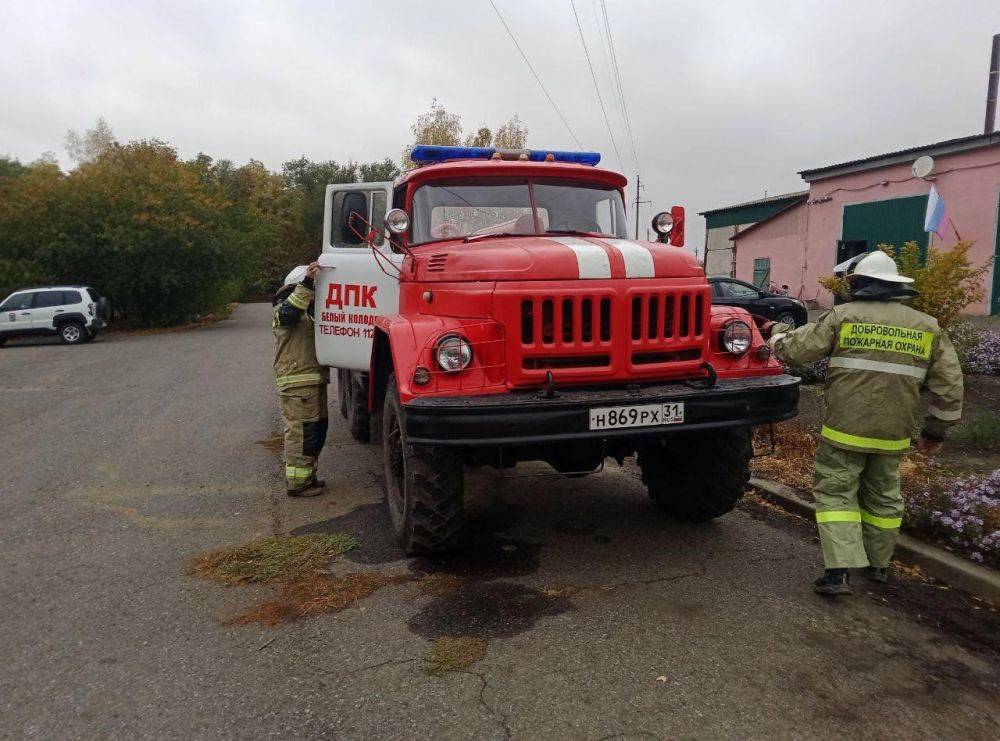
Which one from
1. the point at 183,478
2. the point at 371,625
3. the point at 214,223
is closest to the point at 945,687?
the point at 371,625

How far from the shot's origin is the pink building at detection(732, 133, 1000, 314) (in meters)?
17.6

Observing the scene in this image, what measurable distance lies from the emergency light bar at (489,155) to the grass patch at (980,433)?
400cm

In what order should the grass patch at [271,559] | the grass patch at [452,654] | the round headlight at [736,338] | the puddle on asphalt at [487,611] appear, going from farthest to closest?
1. the round headlight at [736,338]
2. the grass patch at [271,559]
3. the puddle on asphalt at [487,611]
4. the grass patch at [452,654]

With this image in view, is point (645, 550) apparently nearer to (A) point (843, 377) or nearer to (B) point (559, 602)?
(B) point (559, 602)

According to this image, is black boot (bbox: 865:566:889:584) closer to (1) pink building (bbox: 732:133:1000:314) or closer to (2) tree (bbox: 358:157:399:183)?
(1) pink building (bbox: 732:133:1000:314)

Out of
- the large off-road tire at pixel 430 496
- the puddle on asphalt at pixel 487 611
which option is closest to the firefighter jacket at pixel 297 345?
the large off-road tire at pixel 430 496

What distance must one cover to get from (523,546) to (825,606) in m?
1.74

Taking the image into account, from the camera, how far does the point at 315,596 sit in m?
3.87

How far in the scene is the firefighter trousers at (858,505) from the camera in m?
3.83

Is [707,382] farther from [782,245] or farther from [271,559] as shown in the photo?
[782,245]

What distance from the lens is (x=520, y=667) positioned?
10.3ft

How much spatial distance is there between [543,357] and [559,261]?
1.73ft

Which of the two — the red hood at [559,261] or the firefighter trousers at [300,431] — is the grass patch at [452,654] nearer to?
the red hood at [559,261]

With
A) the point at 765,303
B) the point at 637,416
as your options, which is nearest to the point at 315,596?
the point at 637,416
